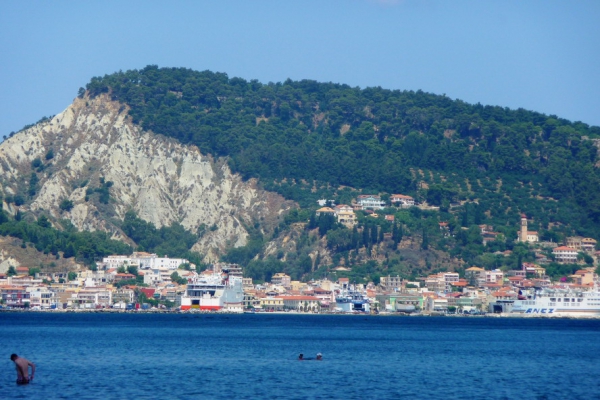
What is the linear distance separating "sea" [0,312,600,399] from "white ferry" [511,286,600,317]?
215 feet

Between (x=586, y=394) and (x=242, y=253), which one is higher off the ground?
(x=242, y=253)

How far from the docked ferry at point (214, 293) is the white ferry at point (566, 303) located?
46.9 m

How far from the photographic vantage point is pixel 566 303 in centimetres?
16762

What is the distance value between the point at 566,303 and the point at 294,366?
113 m

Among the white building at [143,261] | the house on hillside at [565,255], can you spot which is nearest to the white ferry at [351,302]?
the white building at [143,261]

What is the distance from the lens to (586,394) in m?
49.8

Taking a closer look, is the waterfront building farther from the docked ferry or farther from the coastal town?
the docked ferry

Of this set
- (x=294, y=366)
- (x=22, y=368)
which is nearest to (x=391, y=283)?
(x=294, y=366)

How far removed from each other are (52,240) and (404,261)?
59.0 metres

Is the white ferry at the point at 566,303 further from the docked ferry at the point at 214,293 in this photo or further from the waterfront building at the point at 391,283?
the docked ferry at the point at 214,293

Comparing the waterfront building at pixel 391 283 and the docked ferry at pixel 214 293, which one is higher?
the waterfront building at pixel 391 283

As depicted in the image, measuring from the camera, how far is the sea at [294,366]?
162ft

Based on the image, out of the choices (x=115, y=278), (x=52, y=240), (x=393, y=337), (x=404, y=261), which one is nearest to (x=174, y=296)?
(x=115, y=278)

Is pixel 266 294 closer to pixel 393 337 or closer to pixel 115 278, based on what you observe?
pixel 115 278
